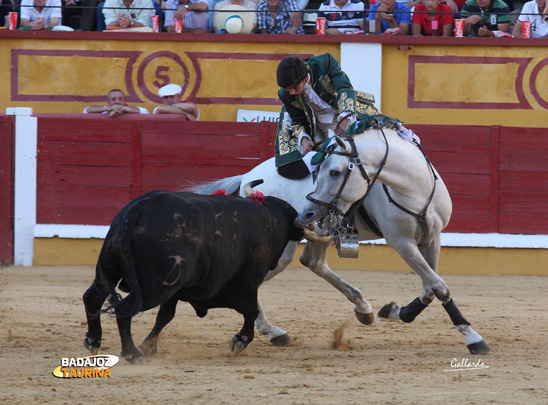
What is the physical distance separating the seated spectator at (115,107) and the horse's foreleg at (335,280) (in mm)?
3668

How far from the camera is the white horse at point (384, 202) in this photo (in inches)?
167

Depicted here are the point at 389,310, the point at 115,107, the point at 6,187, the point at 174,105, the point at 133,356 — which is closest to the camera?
the point at 133,356

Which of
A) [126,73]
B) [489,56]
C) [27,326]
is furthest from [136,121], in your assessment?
[489,56]

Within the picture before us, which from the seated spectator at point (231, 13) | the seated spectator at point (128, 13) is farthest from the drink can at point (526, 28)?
the seated spectator at point (128, 13)

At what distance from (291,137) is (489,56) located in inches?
177

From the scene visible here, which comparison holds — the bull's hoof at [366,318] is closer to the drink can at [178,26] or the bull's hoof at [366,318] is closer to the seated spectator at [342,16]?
the seated spectator at [342,16]

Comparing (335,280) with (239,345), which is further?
(335,280)

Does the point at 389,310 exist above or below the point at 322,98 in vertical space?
below

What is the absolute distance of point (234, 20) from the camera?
8.93 meters

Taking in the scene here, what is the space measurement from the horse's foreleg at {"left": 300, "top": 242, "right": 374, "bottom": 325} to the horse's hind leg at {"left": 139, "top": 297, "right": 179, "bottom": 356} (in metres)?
1.12

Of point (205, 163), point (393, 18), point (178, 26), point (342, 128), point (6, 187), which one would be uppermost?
point (393, 18)

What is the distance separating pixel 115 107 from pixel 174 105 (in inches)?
25.5

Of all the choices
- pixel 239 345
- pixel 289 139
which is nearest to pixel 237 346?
pixel 239 345

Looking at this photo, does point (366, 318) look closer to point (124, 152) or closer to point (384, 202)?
point (384, 202)
